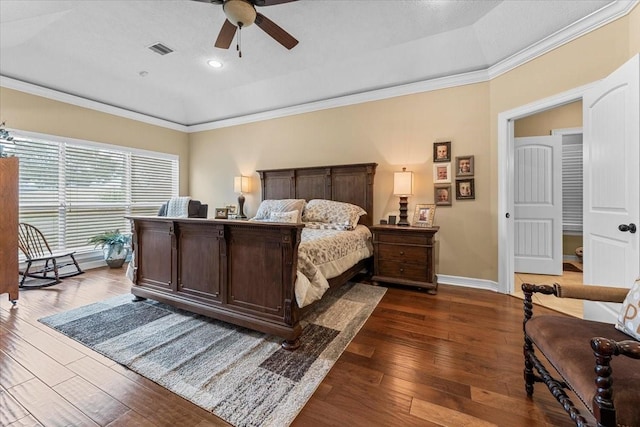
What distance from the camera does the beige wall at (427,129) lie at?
2.62 m

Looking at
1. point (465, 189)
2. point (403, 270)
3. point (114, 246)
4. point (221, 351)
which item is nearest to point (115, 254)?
point (114, 246)

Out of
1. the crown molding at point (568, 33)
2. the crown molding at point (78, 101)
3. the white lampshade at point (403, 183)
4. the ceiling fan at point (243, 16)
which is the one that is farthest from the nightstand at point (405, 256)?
the crown molding at point (78, 101)

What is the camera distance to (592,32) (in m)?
2.46

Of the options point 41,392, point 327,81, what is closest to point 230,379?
point 41,392

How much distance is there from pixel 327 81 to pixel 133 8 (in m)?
2.47

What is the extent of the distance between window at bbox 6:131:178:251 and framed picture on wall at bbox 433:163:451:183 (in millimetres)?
5317

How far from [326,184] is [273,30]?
2.36 meters

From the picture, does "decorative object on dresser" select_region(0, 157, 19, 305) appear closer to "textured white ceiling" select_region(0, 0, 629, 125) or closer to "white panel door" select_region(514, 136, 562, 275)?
"textured white ceiling" select_region(0, 0, 629, 125)

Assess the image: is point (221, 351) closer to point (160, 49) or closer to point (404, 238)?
point (404, 238)

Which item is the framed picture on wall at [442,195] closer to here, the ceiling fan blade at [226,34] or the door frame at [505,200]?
the door frame at [505,200]

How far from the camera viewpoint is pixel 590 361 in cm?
107

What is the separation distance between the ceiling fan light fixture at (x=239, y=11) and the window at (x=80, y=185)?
387cm

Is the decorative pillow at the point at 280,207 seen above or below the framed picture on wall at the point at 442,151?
below

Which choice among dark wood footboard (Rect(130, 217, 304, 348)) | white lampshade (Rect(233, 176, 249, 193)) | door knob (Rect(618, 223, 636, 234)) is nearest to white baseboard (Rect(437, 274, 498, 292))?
door knob (Rect(618, 223, 636, 234))
